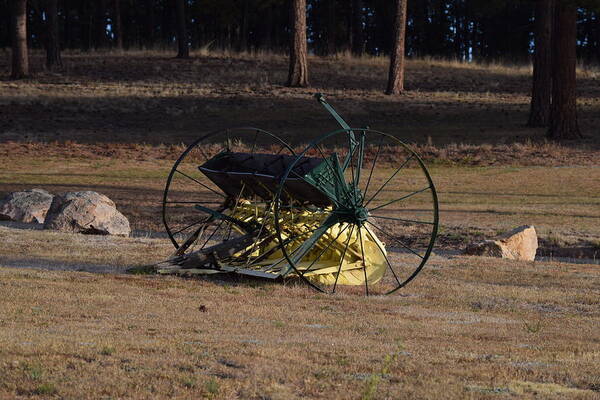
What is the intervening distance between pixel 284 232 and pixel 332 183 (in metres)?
0.96

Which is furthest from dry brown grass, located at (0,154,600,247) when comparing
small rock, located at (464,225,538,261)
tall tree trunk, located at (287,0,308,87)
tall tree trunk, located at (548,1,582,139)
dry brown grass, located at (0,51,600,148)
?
tall tree trunk, located at (287,0,308,87)

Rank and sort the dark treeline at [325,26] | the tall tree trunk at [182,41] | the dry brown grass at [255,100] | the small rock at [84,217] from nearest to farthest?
the small rock at [84,217], the dry brown grass at [255,100], the tall tree trunk at [182,41], the dark treeline at [325,26]

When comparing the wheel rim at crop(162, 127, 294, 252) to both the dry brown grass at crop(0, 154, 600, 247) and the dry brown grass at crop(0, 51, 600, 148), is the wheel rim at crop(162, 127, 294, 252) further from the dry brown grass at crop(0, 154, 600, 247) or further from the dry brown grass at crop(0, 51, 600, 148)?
the dry brown grass at crop(0, 51, 600, 148)

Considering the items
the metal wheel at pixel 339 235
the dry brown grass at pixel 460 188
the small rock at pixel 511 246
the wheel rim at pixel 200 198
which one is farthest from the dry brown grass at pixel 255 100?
the metal wheel at pixel 339 235

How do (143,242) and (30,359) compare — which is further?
(143,242)

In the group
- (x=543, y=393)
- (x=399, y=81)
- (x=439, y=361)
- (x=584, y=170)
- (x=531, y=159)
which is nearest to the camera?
(x=543, y=393)

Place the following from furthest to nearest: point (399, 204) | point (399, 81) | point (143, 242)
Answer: point (399, 81), point (399, 204), point (143, 242)

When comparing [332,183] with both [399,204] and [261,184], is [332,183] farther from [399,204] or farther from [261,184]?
[399,204]

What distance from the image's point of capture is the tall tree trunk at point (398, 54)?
140 ft

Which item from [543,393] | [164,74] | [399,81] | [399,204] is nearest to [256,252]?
[543,393]

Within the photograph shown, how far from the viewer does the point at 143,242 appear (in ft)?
54.1

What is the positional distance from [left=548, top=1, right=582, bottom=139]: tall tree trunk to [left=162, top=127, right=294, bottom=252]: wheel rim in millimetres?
9569

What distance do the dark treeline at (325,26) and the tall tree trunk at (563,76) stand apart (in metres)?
36.1

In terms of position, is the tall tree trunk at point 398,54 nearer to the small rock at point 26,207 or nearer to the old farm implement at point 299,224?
the small rock at point 26,207
